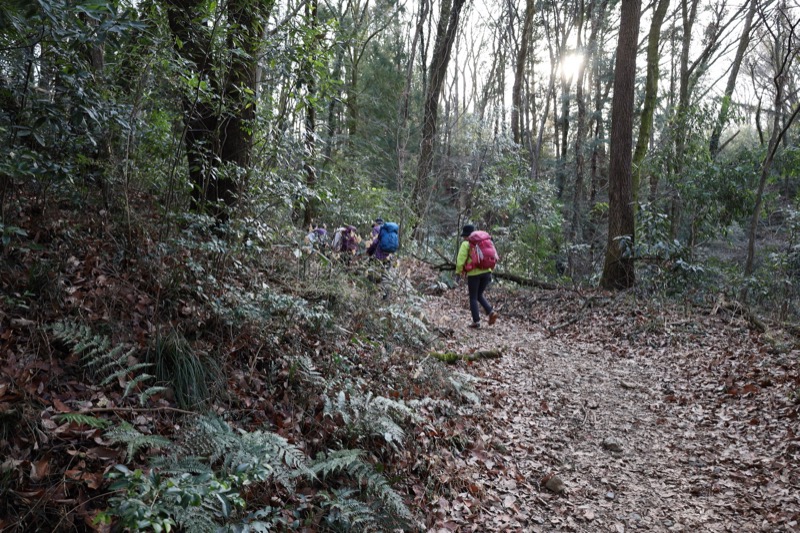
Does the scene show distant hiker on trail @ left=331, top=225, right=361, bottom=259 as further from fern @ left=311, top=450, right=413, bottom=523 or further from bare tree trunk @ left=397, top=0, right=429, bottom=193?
bare tree trunk @ left=397, top=0, right=429, bottom=193

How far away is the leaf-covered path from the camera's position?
3926 mm

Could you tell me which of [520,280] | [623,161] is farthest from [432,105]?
[623,161]

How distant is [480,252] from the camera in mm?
9359

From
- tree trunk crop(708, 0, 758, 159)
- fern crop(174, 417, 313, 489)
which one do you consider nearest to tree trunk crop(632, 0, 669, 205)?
tree trunk crop(708, 0, 758, 159)

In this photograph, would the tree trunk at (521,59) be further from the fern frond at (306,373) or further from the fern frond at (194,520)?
the fern frond at (194,520)

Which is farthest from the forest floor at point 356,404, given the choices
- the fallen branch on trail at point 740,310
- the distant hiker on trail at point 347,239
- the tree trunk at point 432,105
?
the tree trunk at point 432,105

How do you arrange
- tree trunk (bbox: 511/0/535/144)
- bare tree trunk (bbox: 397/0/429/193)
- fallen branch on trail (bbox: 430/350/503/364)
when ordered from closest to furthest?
fallen branch on trail (bbox: 430/350/503/364) < bare tree trunk (bbox: 397/0/429/193) < tree trunk (bbox: 511/0/535/144)

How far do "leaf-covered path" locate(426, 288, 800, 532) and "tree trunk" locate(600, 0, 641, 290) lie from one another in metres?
2.34

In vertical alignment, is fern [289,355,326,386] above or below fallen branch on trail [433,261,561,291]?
below

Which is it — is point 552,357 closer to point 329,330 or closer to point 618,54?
point 329,330

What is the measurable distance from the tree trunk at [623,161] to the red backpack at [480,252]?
3.78 meters

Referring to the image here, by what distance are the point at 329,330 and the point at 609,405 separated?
3.86 m

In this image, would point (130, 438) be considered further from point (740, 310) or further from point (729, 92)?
point (729, 92)

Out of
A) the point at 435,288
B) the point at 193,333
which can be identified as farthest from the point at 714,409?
the point at 435,288
